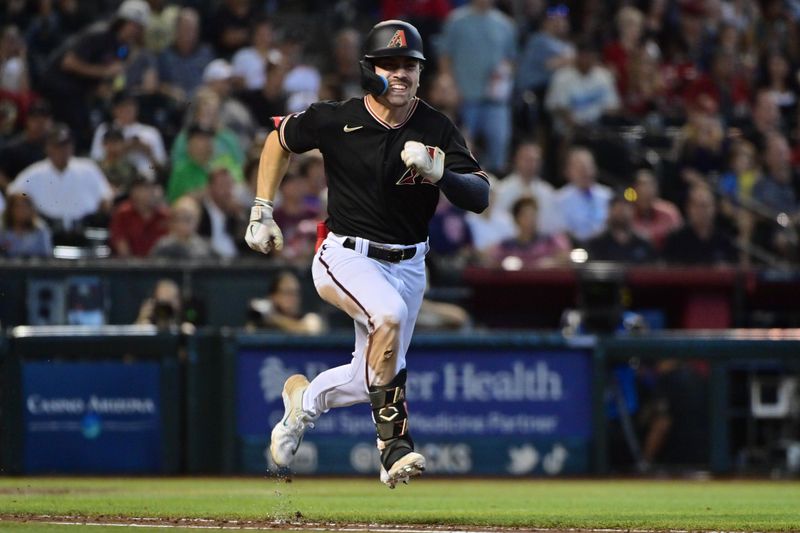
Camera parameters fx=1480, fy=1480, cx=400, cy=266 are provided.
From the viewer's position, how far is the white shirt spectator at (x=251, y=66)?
1544 centimetres

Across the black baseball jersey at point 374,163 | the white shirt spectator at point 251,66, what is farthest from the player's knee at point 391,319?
the white shirt spectator at point 251,66

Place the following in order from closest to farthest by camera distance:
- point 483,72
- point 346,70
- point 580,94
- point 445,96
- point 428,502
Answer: point 428,502, point 445,96, point 346,70, point 483,72, point 580,94

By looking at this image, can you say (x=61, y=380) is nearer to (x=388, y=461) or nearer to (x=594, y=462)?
(x=594, y=462)

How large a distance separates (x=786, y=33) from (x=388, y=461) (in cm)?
1433

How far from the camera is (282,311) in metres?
11.8

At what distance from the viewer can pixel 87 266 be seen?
11820 mm

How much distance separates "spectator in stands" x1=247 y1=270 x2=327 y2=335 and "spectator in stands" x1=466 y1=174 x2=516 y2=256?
8.10 ft

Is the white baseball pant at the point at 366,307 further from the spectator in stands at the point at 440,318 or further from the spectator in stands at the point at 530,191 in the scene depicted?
the spectator in stands at the point at 530,191

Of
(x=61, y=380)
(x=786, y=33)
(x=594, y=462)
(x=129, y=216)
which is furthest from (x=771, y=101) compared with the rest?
(x=61, y=380)

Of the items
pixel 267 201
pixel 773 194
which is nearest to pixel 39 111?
pixel 267 201

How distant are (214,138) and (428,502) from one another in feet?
20.5

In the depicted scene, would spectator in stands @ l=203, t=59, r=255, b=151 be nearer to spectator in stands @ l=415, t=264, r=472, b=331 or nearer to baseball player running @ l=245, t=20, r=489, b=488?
spectator in stands @ l=415, t=264, r=472, b=331

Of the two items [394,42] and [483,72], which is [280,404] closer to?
[394,42]

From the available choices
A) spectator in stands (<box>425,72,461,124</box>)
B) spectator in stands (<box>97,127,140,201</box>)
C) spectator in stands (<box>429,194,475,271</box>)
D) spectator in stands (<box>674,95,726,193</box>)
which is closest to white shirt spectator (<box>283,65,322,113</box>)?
spectator in stands (<box>425,72,461,124</box>)
